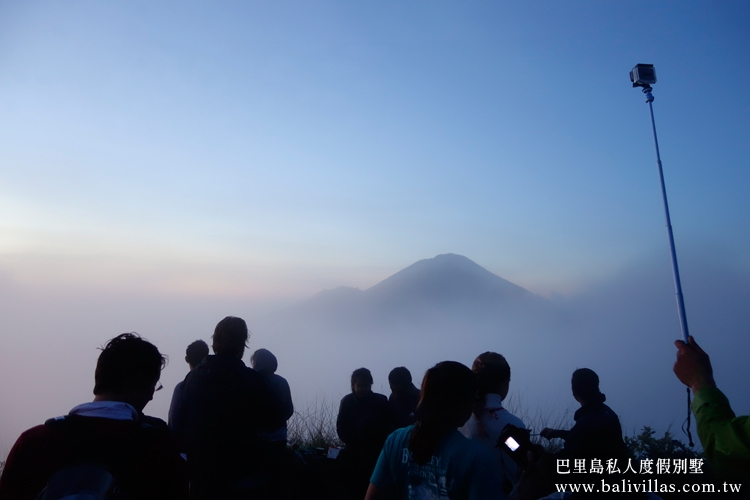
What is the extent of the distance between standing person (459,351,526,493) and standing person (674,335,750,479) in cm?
90

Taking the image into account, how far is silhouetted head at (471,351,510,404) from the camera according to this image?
2955 mm

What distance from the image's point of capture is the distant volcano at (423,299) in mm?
103938

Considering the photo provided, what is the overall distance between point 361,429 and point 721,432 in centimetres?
374

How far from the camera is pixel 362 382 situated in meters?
5.37

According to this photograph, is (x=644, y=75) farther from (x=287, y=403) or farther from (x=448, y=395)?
(x=287, y=403)

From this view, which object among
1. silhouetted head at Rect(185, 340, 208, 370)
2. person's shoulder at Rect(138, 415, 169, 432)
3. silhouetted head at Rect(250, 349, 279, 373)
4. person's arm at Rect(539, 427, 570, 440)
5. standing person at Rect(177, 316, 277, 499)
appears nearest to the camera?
person's shoulder at Rect(138, 415, 169, 432)

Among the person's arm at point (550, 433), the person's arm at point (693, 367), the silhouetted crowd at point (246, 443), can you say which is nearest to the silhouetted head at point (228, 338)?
the silhouetted crowd at point (246, 443)

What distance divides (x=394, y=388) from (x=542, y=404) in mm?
4211

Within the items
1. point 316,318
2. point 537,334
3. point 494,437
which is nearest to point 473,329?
point 537,334

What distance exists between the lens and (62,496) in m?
1.68

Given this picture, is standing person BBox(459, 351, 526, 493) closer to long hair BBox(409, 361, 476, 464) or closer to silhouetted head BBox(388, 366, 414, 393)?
long hair BBox(409, 361, 476, 464)

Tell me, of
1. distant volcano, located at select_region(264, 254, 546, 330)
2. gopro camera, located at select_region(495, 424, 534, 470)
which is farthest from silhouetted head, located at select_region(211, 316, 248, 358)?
distant volcano, located at select_region(264, 254, 546, 330)

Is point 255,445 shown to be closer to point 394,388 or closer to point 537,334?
point 394,388

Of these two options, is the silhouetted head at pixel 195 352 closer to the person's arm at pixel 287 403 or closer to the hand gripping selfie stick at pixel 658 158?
the person's arm at pixel 287 403
